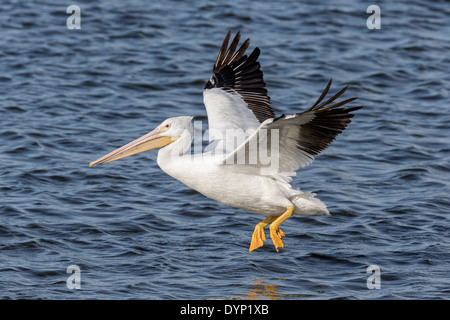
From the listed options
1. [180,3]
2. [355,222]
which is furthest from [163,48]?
[355,222]

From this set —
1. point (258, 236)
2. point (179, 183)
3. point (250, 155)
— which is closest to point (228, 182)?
point (250, 155)

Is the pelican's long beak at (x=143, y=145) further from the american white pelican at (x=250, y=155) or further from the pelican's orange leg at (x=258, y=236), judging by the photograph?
the pelican's orange leg at (x=258, y=236)

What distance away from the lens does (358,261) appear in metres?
7.66

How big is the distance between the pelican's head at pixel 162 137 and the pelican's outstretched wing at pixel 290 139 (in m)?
0.66

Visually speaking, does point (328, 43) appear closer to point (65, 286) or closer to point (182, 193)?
point (182, 193)

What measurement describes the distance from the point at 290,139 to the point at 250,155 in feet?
1.14

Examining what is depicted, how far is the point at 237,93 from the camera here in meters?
7.86

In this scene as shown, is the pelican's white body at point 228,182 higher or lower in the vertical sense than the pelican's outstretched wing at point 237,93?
lower

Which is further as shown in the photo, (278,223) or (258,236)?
(258,236)

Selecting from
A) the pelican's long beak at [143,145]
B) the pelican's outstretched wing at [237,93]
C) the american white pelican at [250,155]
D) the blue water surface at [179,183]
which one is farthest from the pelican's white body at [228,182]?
the blue water surface at [179,183]

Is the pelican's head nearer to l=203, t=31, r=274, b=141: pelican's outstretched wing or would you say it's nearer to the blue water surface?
l=203, t=31, r=274, b=141: pelican's outstretched wing

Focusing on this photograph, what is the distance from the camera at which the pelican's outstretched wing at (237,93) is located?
755 centimetres

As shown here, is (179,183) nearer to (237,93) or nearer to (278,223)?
(237,93)
